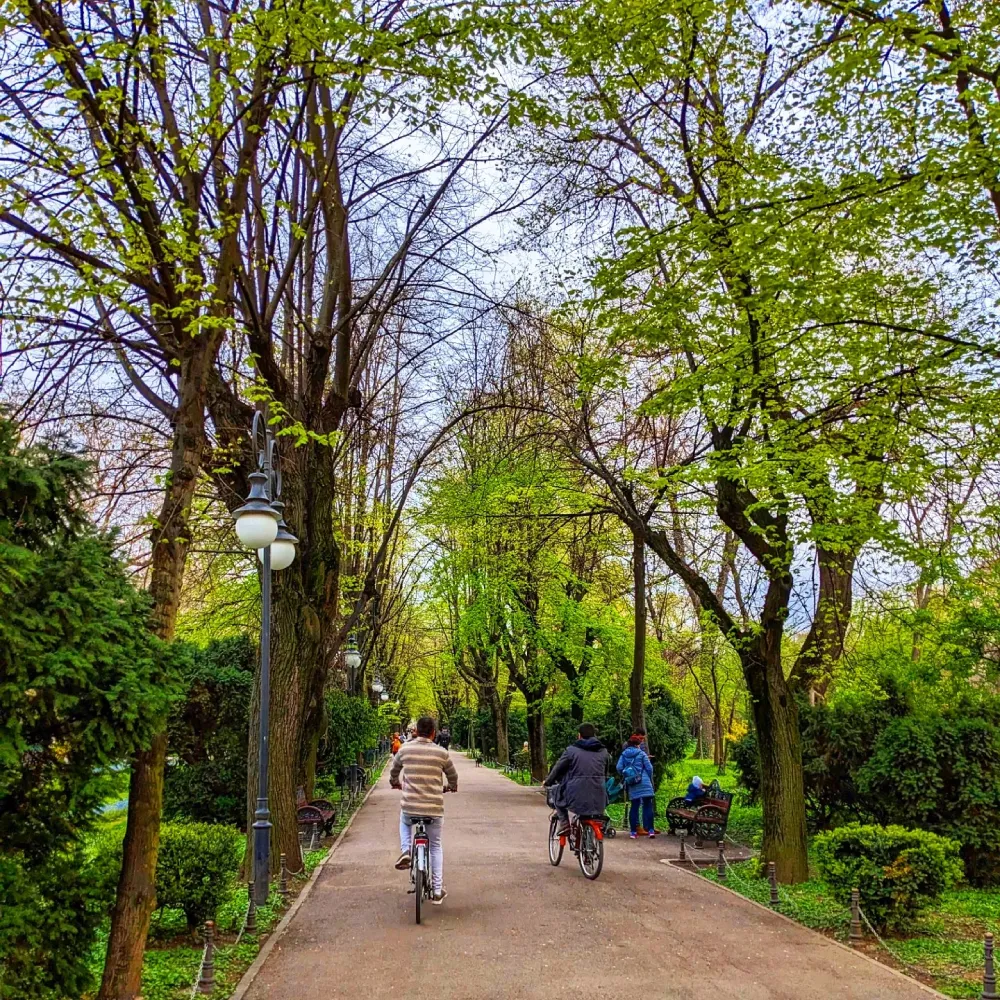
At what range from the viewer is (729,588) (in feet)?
98.5

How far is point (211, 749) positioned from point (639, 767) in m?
7.46

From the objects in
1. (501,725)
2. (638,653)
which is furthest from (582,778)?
(501,725)

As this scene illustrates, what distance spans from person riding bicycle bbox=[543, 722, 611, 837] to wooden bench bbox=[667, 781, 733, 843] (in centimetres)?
366

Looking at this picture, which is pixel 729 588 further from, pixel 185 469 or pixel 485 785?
pixel 185 469

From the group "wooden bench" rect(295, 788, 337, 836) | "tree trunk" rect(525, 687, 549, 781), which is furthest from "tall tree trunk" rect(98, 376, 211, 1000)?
"tree trunk" rect(525, 687, 549, 781)

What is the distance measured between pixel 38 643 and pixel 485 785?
2848cm

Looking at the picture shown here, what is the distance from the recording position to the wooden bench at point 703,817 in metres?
14.9

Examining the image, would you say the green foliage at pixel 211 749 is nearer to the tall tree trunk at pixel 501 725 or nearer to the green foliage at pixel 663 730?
the green foliage at pixel 663 730

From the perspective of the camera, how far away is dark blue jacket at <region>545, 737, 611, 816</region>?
1152cm

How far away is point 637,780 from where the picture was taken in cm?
1617

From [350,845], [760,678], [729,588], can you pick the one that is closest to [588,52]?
[760,678]

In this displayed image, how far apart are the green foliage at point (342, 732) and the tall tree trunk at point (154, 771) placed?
1775 centimetres

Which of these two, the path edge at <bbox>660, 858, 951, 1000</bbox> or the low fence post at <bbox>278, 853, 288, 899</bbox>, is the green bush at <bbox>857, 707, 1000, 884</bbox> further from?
the low fence post at <bbox>278, 853, 288, 899</bbox>

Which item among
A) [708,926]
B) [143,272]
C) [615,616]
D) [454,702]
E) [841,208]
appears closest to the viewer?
[143,272]
